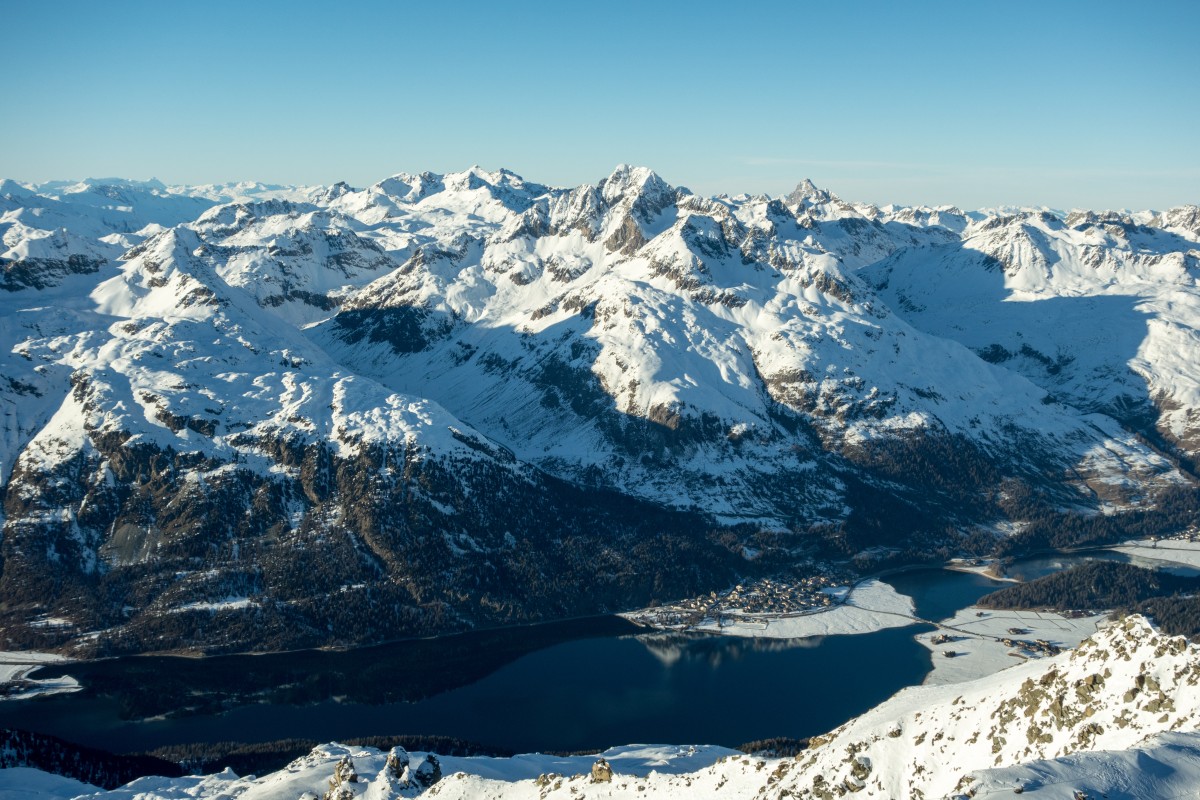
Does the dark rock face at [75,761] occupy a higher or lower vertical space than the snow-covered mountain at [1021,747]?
lower

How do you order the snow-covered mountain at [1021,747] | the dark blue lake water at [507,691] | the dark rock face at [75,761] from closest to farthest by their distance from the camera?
the snow-covered mountain at [1021,747] → the dark rock face at [75,761] → the dark blue lake water at [507,691]

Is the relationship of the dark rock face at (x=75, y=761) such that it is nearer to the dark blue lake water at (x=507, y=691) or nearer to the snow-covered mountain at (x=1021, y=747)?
the dark blue lake water at (x=507, y=691)

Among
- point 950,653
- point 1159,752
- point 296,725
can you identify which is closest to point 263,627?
point 296,725

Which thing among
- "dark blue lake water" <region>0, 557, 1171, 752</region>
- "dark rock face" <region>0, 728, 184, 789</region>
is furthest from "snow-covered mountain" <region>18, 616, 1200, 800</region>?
"dark blue lake water" <region>0, 557, 1171, 752</region>

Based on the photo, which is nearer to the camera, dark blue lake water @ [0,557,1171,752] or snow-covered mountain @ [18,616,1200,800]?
snow-covered mountain @ [18,616,1200,800]

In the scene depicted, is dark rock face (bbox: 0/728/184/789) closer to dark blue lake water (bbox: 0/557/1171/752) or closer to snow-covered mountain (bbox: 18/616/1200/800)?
dark blue lake water (bbox: 0/557/1171/752)

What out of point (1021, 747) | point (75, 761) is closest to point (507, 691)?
point (75, 761)

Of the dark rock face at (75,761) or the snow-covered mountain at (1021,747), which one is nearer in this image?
the snow-covered mountain at (1021,747)

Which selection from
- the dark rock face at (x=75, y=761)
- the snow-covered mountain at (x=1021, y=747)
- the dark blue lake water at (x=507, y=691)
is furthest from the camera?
the dark blue lake water at (x=507, y=691)

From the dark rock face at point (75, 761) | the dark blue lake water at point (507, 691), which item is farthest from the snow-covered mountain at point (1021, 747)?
the dark blue lake water at point (507, 691)
